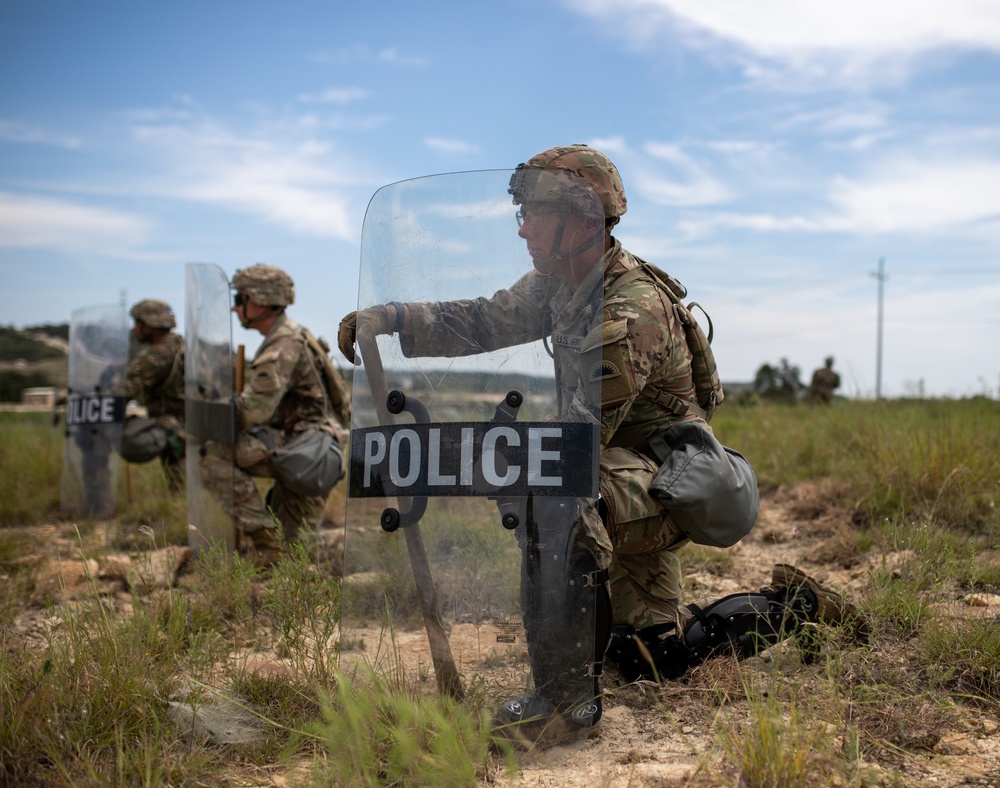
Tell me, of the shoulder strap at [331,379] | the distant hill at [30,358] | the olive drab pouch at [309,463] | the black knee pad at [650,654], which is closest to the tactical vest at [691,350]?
the black knee pad at [650,654]

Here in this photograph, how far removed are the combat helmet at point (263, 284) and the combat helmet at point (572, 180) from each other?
310cm

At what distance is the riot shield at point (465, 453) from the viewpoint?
238 cm

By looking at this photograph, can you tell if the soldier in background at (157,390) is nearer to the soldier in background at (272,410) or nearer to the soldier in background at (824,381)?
the soldier in background at (272,410)

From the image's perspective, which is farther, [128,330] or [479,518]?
[128,330]

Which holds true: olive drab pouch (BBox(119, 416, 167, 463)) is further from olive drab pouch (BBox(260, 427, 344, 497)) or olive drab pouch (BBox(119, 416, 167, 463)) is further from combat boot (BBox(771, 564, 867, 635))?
combat boot (BBox(771, 564, 867, 635))

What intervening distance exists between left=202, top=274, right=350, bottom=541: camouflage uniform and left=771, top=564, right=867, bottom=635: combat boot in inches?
106

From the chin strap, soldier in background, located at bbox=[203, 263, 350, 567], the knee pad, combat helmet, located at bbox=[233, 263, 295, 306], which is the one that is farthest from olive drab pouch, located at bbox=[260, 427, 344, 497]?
the chin strap

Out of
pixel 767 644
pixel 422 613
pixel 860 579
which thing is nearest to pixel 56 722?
pixel 422 613

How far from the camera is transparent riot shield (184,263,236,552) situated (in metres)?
4.79

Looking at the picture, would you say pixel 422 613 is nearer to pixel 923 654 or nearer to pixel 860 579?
pixel 923 654

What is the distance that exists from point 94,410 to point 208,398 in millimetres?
2914

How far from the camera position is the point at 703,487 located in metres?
2.72

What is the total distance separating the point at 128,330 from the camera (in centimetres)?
738

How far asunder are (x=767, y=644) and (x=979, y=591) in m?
1.06
